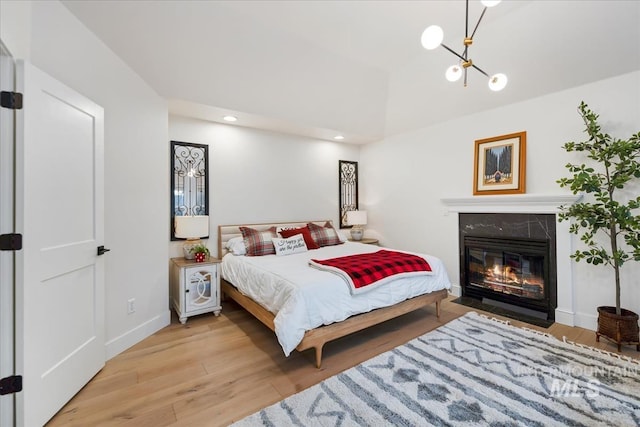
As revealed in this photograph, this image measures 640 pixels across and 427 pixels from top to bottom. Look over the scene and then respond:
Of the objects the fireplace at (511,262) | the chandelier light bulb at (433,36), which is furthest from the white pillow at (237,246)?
the fireplace at (511,262)

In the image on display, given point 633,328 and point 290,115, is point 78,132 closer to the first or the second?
point 290,115

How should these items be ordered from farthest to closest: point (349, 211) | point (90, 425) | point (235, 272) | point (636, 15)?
1. point (349, 211)
2. point (235, 272)
3. point (636, 15)
4. point (90, 425)

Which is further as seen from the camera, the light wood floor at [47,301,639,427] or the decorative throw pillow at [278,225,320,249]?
the decorative throw pillow at [278,225,320,249]

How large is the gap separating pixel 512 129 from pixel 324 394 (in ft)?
12.2

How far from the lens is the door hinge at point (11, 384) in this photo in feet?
4.80

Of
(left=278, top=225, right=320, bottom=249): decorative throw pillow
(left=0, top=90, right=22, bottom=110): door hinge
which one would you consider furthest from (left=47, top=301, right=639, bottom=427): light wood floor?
(left=0, top=90, right=22, bottom=110): door hinge

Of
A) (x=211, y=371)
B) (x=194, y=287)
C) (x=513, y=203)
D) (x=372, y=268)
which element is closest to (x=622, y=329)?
(x=513, y=203)

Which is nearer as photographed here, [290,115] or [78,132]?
[78,132]

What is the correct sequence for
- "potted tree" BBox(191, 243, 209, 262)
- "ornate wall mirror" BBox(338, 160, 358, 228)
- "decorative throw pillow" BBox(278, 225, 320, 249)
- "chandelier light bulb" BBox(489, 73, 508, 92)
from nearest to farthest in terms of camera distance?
1. "chandelier light bulb" BBox(489, 73, 508, 92)
2. "potted tree" BBox(191, 243, 209, 262)
3. "decorative throw pillow" BBox(278, 225, 320, 249)
4. "ornate wall mirror" BBox(338, 160, 358, 228)

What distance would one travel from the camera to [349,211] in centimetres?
525

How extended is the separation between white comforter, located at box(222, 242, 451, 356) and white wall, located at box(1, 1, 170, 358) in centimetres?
95

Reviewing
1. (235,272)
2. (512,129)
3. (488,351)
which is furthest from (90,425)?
(512,129)

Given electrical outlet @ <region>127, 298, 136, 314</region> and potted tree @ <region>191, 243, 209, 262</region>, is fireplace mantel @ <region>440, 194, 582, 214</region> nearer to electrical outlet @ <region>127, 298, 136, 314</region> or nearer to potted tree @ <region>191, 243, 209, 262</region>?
potted tree @ <region>191, 243, 209, 262</region>

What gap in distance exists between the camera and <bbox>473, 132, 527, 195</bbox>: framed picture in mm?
3359
